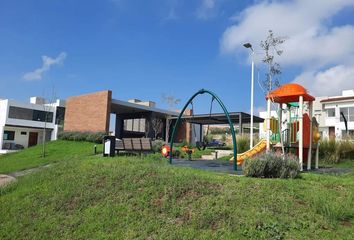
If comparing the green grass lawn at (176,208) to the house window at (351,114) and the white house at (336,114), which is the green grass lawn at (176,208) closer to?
the white house at (336,114)

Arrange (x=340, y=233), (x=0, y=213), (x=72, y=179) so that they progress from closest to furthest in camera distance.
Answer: (x=340, y=233) < (x=0, y=213) < (x=72, y=179)

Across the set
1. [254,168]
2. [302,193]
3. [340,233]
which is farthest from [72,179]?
[340,233]

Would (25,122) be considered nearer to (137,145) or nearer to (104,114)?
(104,114)

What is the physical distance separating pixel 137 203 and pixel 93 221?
86 cm

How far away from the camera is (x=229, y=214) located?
209 inches

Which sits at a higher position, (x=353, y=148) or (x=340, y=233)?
(x=353, y=148)

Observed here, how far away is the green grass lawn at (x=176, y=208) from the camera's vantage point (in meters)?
4.93

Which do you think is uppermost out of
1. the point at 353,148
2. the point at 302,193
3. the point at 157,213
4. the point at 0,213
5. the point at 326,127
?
the point at 326,127

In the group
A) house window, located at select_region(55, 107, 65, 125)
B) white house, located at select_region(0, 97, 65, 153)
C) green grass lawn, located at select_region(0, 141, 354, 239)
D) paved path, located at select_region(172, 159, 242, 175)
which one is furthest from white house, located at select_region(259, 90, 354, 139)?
green grass lawn, located at select_region(0, 141, 354, 239)

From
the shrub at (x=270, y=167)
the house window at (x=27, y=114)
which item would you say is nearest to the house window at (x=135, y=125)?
the house window at (x=27, y=114)

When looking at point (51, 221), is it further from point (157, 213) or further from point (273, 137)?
point (273, 137)

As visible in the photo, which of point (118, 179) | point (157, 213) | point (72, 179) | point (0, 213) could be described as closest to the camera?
point (157, 213)

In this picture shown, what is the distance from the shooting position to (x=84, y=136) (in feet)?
98.3

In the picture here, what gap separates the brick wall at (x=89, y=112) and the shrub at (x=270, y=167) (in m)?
24.3
